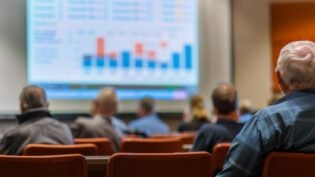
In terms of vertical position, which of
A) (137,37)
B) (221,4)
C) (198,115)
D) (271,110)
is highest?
(221,4)

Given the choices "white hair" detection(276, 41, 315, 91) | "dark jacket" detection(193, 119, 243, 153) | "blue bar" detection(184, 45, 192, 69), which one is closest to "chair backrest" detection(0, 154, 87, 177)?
"white hair" detection(276, 41, 315, 91)

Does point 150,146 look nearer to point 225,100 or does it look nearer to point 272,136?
point 225,100

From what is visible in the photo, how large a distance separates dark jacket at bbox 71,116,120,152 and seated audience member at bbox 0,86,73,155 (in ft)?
2.91

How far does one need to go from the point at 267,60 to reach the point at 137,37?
7.31 ft

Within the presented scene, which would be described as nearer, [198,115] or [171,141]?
[171,141]

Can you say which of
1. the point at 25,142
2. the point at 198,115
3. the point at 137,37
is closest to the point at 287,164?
the point at 25,142

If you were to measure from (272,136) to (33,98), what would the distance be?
2018 mm

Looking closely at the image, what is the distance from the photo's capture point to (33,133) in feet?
10.7

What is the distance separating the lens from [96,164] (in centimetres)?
243

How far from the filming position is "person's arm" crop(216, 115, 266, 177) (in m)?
1.94

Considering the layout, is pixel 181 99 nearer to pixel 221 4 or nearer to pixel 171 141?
pixel 221 4

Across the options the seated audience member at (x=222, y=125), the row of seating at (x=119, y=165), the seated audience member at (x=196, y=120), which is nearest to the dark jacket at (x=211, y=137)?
the seated audience member at (x=222, y=125)

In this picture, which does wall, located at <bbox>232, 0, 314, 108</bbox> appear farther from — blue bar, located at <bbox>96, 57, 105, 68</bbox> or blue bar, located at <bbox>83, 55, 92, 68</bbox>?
blue bar, located at <bbox>83, 55, 92, 68</bbox>

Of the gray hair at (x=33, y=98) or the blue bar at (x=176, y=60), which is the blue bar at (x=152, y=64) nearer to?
the blue bar at (x=176, y=60)
